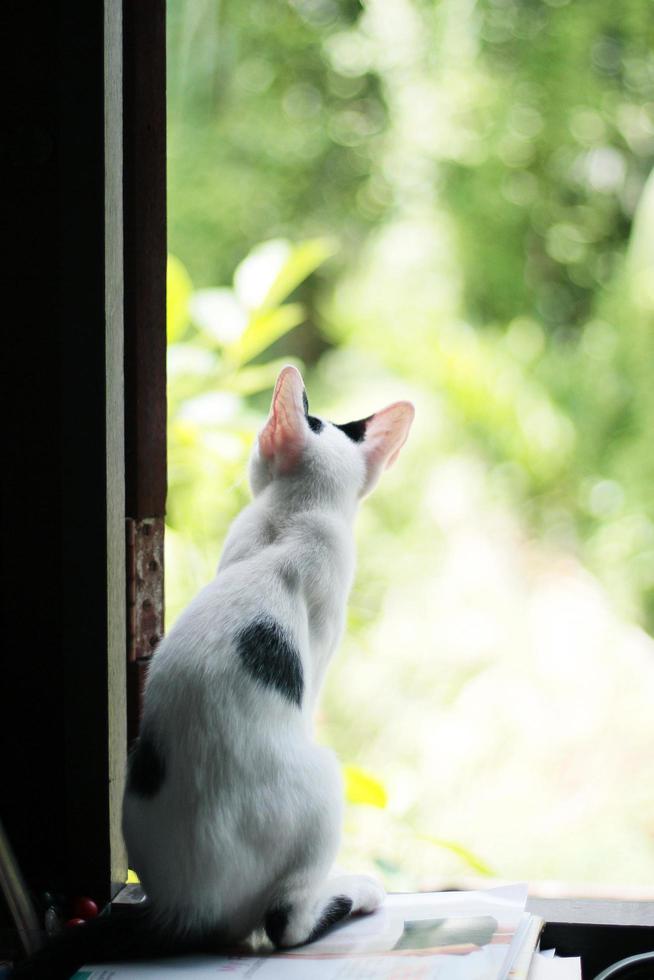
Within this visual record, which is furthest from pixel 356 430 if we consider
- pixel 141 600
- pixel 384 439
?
pixel 141 600

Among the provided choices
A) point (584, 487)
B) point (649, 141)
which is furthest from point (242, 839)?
point (649, 141)

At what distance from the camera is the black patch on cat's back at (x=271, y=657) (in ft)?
2.05

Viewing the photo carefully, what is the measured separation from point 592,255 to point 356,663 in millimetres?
1624

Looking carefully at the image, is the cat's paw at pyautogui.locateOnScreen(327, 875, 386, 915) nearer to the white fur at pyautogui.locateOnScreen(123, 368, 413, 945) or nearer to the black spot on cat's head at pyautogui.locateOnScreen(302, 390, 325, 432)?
the white fur at pyautogui.locateOnScreen(123, 368, 413, 945)

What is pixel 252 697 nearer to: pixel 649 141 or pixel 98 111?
pixel 98 111

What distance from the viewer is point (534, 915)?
0.66 m

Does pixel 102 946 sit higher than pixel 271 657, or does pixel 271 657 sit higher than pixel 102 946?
pixel 271 657

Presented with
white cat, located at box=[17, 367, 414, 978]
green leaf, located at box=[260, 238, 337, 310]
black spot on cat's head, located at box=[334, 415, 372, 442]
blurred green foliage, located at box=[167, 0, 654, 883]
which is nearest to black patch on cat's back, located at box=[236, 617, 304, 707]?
white cat, located at box=[17, 367, 414, 978]

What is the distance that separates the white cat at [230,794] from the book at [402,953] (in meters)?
0.01

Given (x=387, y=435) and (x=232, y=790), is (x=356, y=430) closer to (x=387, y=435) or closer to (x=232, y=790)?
(x=387, y=435)

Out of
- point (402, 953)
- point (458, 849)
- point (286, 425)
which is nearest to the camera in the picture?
point (402, 953)

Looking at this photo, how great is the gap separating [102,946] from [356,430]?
424 mm

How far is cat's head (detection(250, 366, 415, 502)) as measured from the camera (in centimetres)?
75

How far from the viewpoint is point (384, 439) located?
813 millimetres
